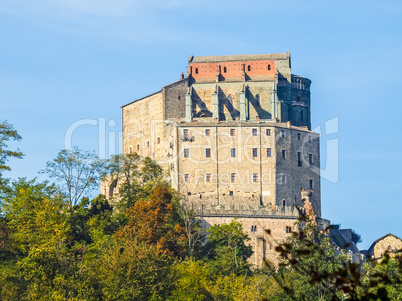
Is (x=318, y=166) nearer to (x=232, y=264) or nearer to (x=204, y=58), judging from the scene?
(x=204, y=58)

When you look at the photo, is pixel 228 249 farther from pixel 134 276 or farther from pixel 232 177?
pixel 134 276

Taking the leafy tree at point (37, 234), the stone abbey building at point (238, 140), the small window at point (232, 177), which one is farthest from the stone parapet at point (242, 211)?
the leafy tree at point (37, 234)

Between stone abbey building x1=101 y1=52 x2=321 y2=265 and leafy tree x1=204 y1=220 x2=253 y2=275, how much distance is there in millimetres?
2129

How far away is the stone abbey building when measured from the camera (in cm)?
7712

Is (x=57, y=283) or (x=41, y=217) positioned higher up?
(x=41, y=217)

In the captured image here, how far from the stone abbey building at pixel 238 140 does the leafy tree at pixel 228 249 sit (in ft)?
6.98

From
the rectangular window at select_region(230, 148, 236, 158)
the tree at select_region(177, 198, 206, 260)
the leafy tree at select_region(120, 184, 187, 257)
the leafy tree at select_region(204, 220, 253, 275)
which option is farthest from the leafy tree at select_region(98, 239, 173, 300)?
the rectangular window at select_region(230, 148, 236, 158)

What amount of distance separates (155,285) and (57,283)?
6.20 meters

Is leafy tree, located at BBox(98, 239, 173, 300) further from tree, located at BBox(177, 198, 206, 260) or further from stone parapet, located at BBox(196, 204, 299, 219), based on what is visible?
stone parapet, located at BBox(196, 204, 299, 219)

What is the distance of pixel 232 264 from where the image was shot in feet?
211

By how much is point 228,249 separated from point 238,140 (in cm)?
1730

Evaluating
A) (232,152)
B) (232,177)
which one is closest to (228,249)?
(232,177)

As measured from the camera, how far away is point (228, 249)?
2640 inches

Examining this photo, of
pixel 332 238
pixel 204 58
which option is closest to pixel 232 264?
pixel 332 238
